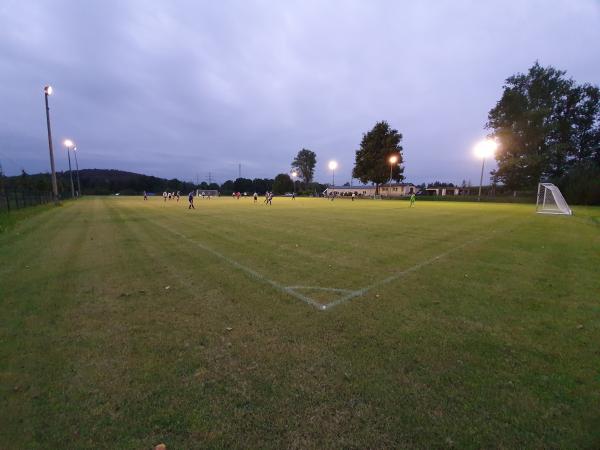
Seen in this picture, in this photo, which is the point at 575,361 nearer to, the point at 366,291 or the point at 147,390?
the point at 366,291

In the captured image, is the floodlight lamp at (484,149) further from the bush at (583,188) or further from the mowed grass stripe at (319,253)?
the mowed grass stripe at (319,253)

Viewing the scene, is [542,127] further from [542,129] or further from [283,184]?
[283,184]

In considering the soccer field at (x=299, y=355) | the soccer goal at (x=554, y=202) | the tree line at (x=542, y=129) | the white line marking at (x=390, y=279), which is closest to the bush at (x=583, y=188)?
the tree line at (x=542, y=129)

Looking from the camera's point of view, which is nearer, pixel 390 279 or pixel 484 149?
pixel 390 279

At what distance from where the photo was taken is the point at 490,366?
9.87 feet

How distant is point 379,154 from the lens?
241 feet

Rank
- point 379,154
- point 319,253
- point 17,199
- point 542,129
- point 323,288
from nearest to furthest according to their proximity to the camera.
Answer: point 323,288
point 319,253
point 17,199
point 542,129
point 379,154

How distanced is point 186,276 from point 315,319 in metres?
3.37

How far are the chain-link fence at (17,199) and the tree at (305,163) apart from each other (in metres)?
95.3

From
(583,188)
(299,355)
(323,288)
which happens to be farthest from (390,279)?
(583,188)

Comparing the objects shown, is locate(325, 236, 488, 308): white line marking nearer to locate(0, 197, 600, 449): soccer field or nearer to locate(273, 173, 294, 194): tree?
locate(0, 197, 600, 449): soccer field

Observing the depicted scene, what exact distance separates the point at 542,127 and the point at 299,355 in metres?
69.3

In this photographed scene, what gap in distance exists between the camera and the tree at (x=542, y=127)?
53156mm

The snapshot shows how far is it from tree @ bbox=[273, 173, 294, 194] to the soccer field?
391ft
